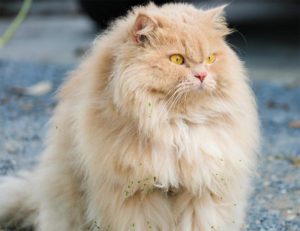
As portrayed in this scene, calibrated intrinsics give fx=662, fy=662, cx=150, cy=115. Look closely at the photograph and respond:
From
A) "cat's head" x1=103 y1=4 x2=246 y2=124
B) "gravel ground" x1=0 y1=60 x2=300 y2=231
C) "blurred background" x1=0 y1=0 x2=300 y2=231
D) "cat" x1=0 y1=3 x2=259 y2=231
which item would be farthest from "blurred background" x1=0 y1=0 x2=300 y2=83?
"cat's head" x1=103 y1=4 x2=246 y2=124

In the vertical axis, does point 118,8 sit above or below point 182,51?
below

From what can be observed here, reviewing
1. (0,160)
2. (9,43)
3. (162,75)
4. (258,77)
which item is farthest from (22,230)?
(9,43)

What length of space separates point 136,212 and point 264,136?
8.63ft

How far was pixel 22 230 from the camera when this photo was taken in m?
3.32

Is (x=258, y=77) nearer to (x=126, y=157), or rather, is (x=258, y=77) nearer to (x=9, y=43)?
(x=9, y=43)

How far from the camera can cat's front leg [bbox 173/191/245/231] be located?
2756 millimetres

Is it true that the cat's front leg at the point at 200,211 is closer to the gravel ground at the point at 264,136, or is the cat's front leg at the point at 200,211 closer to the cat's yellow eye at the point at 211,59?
the cat's yellow eye at the point at 211,59

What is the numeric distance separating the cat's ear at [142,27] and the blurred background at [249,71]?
58 centimetres

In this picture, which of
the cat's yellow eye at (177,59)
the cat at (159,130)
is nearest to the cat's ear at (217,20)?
the cat at (159,130)

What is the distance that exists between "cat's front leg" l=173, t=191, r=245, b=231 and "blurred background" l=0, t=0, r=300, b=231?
67 centimetres

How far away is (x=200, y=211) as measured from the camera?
277cm

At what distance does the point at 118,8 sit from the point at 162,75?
5.47 metres

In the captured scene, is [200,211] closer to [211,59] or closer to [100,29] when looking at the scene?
[211,59]

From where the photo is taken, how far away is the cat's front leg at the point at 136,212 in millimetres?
2676
